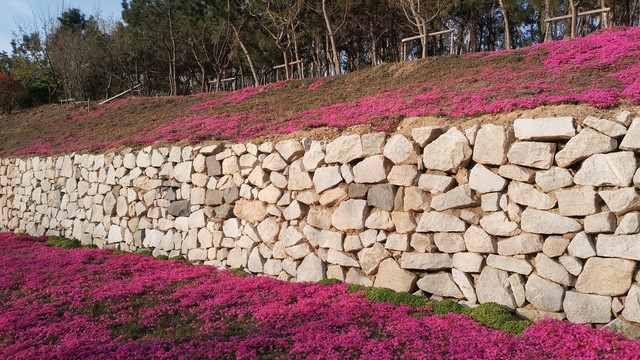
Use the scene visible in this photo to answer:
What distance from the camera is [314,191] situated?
805 cm

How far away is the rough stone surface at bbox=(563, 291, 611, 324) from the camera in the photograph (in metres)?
5.17

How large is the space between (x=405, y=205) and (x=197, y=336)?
3.51 metres

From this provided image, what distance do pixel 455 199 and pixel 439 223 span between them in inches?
16.5

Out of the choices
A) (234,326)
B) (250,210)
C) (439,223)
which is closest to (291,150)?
(250,210)

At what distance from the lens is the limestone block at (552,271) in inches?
215

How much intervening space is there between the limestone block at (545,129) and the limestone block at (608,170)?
43 cm

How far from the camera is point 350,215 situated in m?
7.38

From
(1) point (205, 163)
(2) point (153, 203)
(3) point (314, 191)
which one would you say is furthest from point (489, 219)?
(2) point (153, 203)

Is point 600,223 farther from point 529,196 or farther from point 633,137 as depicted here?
point 633,137

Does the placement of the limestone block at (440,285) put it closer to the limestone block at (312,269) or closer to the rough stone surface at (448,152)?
the rough stone surface at (448,152)

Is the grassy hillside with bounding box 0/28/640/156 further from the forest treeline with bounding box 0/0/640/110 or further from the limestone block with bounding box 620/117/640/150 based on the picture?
the forest treeline with bounding box 0/0/640/110

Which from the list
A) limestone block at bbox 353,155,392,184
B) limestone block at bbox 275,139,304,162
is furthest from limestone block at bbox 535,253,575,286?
limestone block at bbox 275,139,304,162

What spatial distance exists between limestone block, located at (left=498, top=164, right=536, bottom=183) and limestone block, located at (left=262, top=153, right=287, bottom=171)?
13.1ft

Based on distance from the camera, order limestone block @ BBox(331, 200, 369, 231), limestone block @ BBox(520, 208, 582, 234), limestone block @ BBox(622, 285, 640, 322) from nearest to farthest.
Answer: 1. limestone block @ BBox(622, 285, 640, 322)
2. limestone block @ BBox(520, 208, 582, 234)
3. limestone block @ BBox(331, 200, 369, 231)
